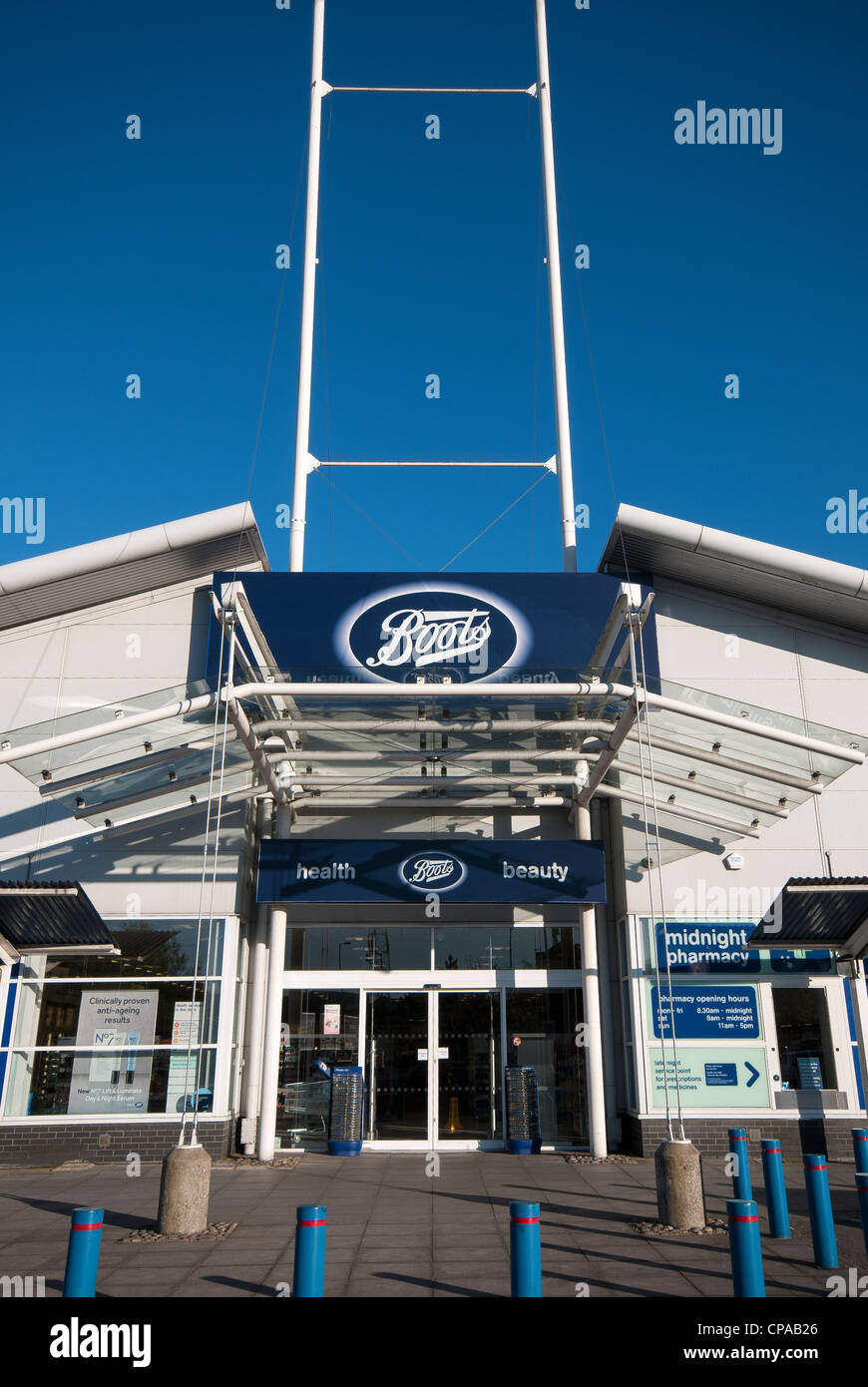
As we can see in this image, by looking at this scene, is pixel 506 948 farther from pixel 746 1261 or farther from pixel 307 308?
pixel 307 308

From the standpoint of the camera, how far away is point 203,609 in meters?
15.9

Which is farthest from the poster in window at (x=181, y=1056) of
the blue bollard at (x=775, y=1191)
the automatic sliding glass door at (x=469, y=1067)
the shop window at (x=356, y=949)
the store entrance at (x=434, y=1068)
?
the blue bollard at (x=775, y=1191)

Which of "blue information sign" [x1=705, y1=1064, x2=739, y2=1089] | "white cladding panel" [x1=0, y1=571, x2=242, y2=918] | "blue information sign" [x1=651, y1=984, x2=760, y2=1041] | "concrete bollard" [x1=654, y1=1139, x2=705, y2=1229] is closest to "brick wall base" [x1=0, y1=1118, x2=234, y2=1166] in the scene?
"white cladding panel" [x1=0, y1=571, x2=242, y2=918]

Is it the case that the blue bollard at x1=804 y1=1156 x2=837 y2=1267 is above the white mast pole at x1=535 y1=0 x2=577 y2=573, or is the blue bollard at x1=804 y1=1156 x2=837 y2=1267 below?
below

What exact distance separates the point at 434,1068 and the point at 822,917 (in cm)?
596

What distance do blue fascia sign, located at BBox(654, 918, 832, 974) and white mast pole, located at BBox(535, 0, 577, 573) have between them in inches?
233

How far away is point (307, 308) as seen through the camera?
1883 cm

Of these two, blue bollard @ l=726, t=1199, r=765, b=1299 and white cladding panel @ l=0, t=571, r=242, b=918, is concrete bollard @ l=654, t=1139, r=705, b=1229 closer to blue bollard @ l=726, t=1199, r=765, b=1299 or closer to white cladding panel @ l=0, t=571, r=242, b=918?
blue bollard @ l=726, t=1199, r=765, b=1299

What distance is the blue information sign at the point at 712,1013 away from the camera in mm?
14000

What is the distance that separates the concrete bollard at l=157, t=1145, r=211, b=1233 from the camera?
28.6 feet

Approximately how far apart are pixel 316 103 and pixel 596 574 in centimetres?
1309
